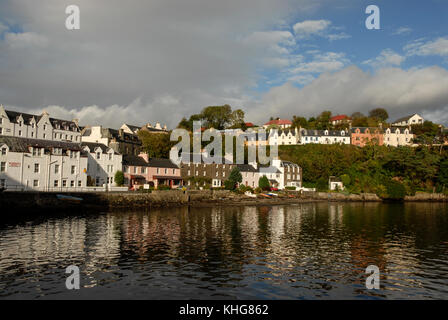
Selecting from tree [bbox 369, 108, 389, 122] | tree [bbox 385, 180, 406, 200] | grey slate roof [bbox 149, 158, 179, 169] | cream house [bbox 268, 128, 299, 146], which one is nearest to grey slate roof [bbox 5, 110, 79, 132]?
grey slate roof [bbox 149, 158, 179, 169]

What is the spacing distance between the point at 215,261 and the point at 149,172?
5571 cm

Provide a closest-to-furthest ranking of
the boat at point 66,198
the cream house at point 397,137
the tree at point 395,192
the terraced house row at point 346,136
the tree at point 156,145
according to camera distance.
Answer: the boat at point 66,198, the tree at point 156,145, the tree at point 395,192, the terraced house row at point 346,136, the cream house at point 397,137

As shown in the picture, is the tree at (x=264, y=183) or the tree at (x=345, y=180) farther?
the tree at (x=345, y=180)

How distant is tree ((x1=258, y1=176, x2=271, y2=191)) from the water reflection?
5288 cm

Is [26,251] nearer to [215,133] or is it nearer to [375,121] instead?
[215,133]

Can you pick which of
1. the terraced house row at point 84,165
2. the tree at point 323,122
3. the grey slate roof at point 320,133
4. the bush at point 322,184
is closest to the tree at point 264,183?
the terraced house row at point 84,165

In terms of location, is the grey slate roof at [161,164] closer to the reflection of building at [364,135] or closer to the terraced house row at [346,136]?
the terraced house row at [346,136]

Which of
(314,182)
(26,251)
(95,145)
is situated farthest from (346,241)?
(314,182)

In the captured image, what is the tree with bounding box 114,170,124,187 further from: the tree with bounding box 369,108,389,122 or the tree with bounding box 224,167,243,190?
the tree with bounding box 369,108,389,122

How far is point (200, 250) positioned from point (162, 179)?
52.0 meters

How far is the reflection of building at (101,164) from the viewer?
63.3 metres

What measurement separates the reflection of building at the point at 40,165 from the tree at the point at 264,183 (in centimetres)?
4849

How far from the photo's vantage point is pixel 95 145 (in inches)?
2611

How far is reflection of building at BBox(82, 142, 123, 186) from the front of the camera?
6334cm
